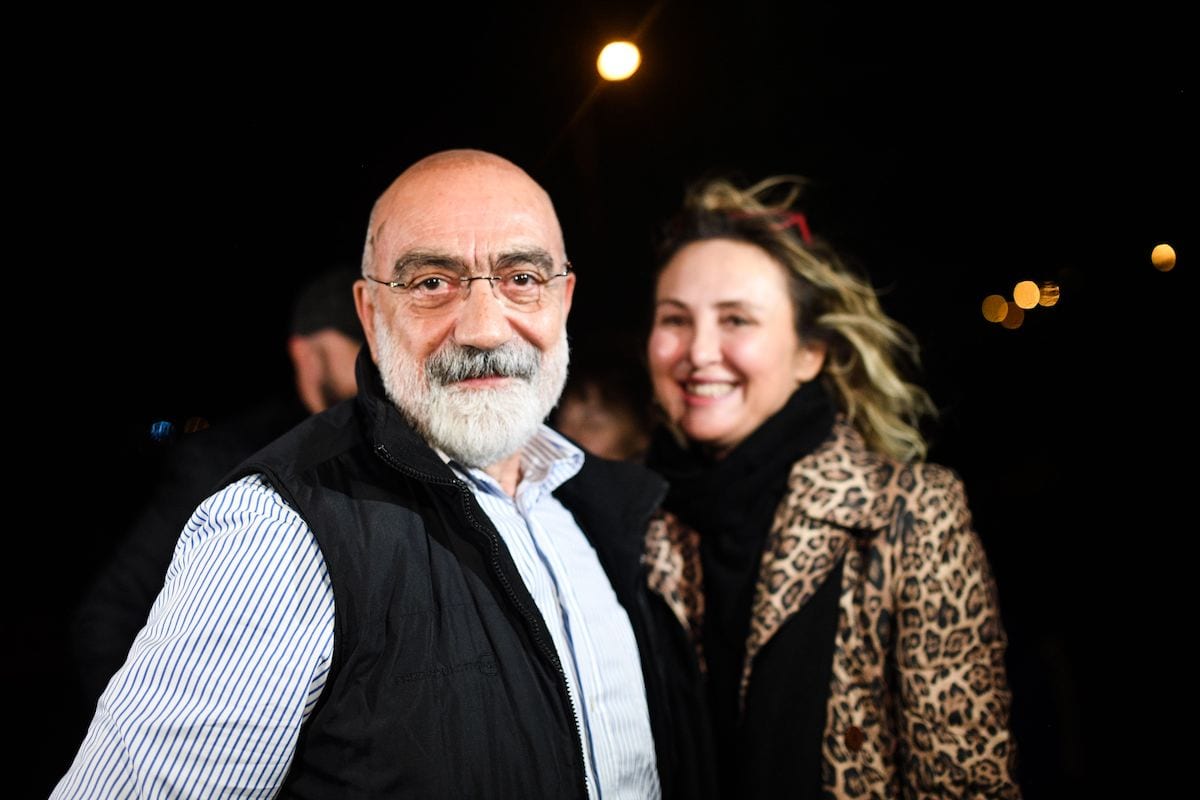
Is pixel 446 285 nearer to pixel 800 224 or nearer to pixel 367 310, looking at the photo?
pixel 367 310

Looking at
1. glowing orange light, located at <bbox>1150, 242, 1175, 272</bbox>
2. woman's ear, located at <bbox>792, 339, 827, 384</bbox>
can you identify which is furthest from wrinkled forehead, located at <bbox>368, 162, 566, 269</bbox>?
glowing orange light, located at <bbox>1150, 242, 1175, 272</bbox>

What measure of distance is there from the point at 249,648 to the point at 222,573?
0.13 meters

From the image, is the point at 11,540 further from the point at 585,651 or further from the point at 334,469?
the point at 585,651

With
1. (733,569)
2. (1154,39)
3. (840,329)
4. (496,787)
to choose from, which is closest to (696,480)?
(733,569)

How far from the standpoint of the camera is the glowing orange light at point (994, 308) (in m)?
3.07

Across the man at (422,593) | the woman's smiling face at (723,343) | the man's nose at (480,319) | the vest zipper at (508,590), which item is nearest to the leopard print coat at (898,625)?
the woman's smiling face at (723,343)

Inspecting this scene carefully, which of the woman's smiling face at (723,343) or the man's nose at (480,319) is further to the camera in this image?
the woman's smiling face at (723,343)

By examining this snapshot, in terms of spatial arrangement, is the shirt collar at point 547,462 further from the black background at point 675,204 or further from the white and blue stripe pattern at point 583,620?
the black background at point 675,204

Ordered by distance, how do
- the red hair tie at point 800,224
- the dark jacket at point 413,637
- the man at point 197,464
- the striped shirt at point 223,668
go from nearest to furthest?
the striped shirt at point 223,668
the dark jacket at point 413,637
the man at point 197,464
the red hair tie at point 800,224

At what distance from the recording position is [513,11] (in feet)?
7.14

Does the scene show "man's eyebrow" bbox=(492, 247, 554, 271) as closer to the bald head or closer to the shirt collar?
the bald head

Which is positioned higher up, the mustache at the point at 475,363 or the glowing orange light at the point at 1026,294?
the glowing orange light at the point at 1026,294

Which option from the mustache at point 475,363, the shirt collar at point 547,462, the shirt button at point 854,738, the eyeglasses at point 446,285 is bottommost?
the shirt button at point 854,738

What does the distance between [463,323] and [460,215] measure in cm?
23
